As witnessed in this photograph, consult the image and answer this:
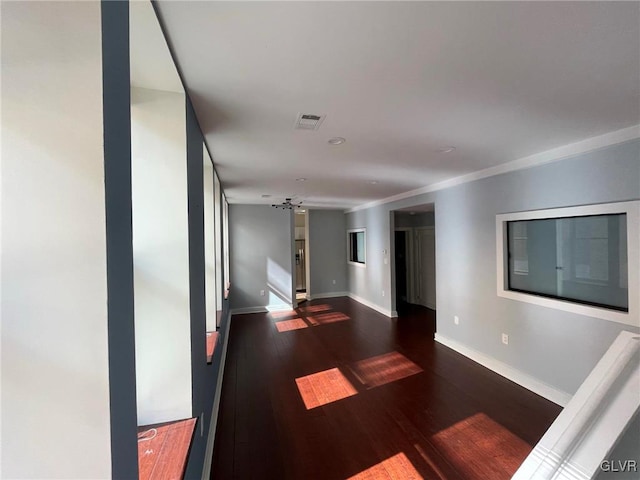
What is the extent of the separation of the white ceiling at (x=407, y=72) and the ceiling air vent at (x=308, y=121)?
55 millimetres

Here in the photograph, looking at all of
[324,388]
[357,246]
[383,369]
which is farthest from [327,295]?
[324,388]

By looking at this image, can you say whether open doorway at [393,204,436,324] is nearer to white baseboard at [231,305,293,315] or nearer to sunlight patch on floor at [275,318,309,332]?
sunlight patch on floor at [275,318,309,332]

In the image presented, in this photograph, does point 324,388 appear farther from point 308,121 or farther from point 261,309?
point 261,309

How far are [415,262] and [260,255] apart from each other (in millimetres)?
3840

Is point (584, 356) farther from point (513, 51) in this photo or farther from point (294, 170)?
point (294, 170)

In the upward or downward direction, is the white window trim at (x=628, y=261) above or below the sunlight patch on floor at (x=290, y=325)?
above

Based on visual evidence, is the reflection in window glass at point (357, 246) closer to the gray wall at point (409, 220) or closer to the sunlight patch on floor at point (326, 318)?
the gray wall at point (409, 220)

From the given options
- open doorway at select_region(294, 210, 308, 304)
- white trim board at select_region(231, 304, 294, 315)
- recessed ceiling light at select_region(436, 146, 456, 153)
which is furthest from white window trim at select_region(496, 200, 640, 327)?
open doorway at select_region(294, 210, 308, 304)

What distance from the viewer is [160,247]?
4.65 ft

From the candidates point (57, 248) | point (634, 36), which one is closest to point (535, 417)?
point (634, 36)

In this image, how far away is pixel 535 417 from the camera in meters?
2.45

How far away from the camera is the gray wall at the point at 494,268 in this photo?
7.57 ft

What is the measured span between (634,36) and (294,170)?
104 inches

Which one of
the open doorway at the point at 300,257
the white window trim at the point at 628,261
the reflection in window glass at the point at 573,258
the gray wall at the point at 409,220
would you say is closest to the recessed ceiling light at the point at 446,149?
the white window trim at the point at 628,261
